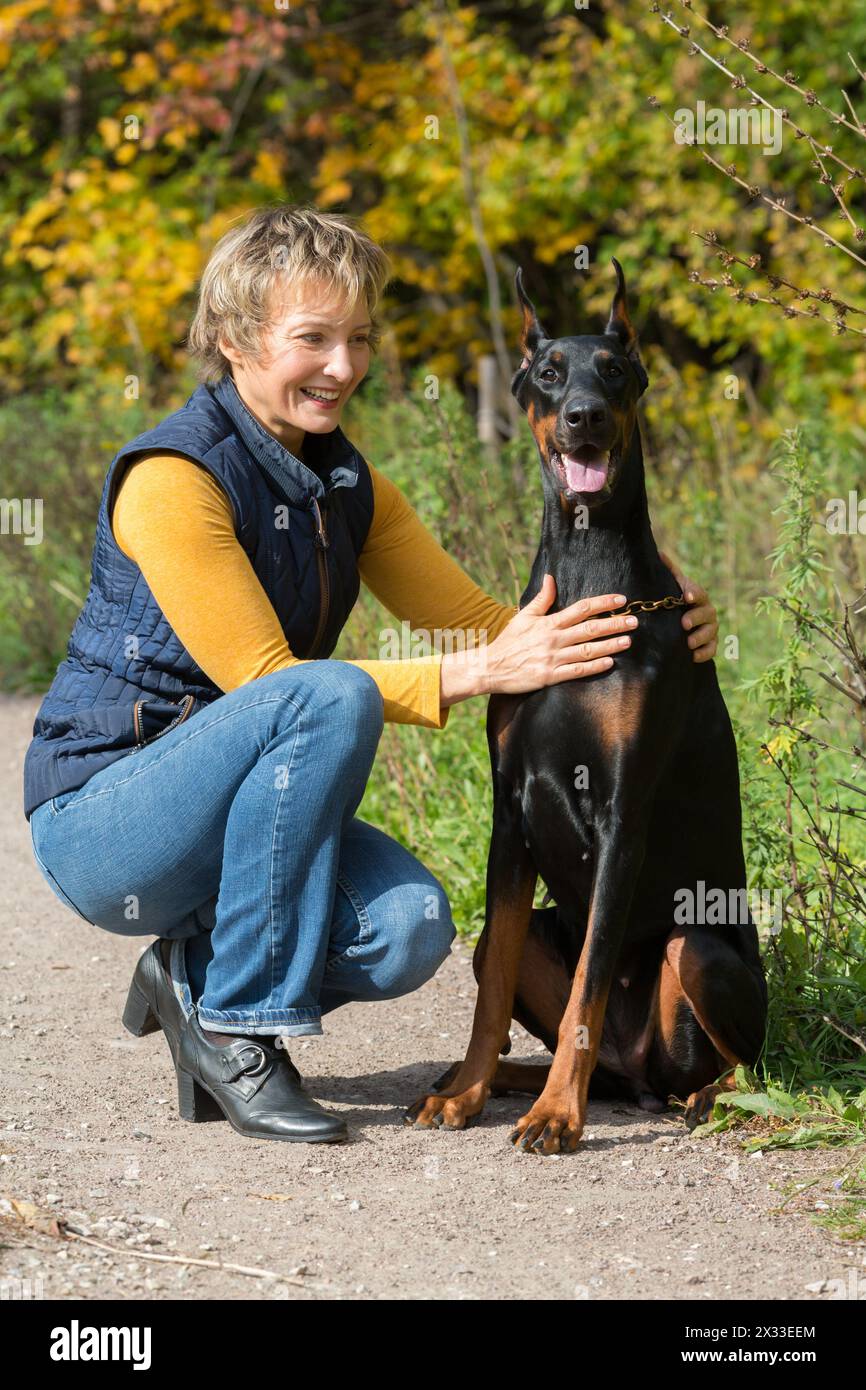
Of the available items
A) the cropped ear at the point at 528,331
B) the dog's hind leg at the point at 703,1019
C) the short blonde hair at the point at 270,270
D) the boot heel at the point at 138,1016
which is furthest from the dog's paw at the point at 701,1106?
the short blonde hair at the point at 270,270

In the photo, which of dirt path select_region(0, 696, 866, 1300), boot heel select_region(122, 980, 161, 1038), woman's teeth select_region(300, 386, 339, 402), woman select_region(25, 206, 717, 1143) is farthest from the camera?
boot heel select_region(122, 980, 161, 1038)

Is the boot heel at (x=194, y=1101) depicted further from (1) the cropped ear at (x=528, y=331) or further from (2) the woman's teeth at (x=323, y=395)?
(1) the cropped ear at (x=528, y=331)

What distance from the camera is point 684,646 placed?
10.6ft

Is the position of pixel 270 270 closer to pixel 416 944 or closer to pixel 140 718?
pixel 140 718

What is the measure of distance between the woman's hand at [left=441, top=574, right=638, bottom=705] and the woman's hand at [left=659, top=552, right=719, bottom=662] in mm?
162

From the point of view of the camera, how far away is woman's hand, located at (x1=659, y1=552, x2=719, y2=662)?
3.24m

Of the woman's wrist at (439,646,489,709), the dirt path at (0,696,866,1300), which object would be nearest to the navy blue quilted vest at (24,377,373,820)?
the woman's wrist at (439,646,489,709)

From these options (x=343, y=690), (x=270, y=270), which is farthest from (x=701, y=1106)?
(x=270, y=270)

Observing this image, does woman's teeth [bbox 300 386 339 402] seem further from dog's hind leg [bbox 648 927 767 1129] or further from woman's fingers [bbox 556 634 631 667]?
dog's hind leg [bbox 648 927 767 1129]

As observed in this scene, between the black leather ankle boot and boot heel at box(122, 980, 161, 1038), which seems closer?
the black leather ankle boot

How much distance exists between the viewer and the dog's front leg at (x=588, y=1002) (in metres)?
3.09

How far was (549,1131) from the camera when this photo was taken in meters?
3.12

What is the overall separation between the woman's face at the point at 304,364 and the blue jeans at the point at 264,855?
0.58 m

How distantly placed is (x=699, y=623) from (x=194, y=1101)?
1.44 metres
